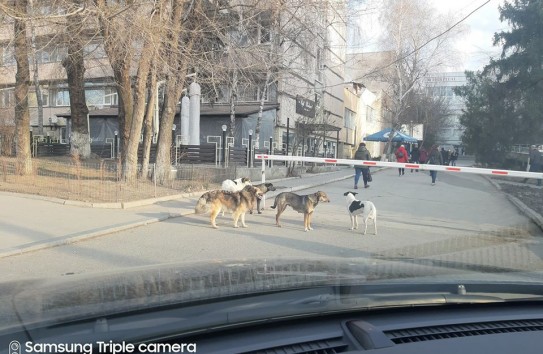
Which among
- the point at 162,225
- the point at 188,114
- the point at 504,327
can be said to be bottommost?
→ the point at 162,225

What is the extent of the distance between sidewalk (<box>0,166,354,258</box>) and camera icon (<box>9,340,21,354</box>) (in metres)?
6.23

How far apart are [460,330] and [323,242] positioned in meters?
6.41

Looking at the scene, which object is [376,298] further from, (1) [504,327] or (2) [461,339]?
(1) [504,327]

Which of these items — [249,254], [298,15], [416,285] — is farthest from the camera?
[298,15]

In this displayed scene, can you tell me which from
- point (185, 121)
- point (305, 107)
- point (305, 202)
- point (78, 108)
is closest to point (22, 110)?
point (78, 108)

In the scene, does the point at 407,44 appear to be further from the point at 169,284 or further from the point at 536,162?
the point at 169,284

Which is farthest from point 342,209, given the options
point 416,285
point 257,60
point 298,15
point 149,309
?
point 149,309

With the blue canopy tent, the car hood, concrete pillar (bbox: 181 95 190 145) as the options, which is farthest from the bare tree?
the car hood

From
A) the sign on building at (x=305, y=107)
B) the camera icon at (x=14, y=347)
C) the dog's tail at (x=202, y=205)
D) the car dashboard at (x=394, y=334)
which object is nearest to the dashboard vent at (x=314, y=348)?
the car dashboard at (x=394, y=334)

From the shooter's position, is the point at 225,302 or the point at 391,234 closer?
the point at 225,302

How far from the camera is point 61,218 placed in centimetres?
1031

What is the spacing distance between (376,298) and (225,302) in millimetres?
842

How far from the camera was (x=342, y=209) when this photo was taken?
12.8 meters

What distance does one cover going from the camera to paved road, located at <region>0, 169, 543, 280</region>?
7020 mm
